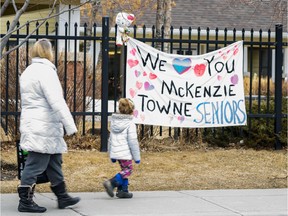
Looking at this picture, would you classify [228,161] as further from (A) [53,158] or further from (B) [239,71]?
(A) [53,158]

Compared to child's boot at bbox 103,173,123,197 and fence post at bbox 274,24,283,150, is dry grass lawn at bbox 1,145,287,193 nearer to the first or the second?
fence post at bbox 274,24,283,150

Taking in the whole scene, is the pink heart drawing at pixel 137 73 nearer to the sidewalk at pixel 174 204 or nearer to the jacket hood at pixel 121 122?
the sidewalk at pixel 174 204

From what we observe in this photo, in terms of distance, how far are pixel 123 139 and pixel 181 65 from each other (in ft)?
12.7

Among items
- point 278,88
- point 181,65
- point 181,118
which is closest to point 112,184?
point 181,118

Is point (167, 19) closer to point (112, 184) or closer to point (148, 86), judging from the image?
point (148, 86)

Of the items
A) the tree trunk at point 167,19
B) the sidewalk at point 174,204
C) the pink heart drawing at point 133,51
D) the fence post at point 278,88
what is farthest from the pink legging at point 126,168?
the tree trunk at point 167,19

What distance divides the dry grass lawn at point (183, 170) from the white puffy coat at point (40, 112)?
175 centimetres

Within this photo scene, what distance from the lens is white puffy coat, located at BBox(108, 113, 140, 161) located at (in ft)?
29.5

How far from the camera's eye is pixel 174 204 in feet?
28.5

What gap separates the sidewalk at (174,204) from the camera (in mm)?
8156

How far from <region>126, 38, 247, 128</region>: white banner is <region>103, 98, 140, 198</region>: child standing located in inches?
128

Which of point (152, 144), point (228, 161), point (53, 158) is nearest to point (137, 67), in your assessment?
point (152, 144)

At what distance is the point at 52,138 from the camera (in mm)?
7871

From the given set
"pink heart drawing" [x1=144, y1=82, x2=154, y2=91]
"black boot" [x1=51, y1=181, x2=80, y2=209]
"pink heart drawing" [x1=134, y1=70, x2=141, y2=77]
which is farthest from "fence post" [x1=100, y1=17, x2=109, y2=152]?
"black boot" [x1=51, y1=181, x2=80, y2=209]
